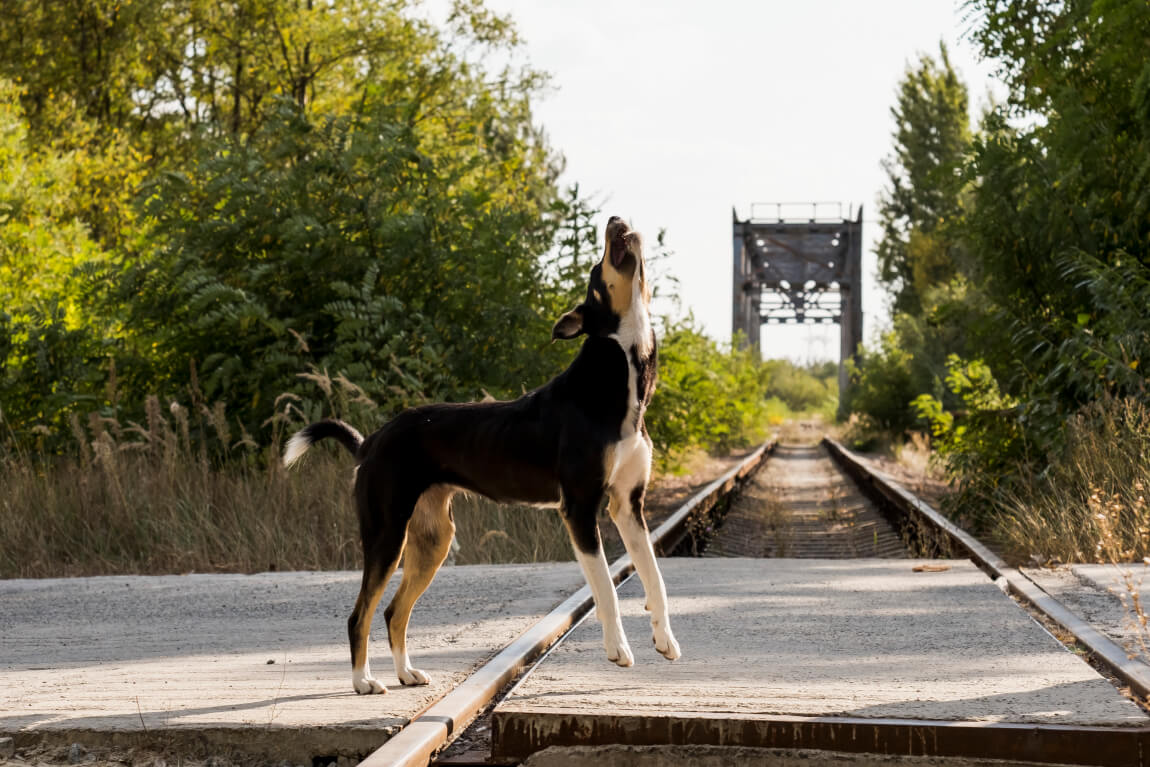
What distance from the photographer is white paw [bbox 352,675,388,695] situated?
4.55m

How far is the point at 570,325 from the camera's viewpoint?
418cm

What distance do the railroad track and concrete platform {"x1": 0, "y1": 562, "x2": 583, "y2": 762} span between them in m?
0.15

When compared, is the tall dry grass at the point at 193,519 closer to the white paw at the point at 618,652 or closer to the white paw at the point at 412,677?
Result: the white paw at the point at 412,677

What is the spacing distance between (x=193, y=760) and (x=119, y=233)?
2393 cm

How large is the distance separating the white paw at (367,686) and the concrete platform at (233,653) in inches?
1.8

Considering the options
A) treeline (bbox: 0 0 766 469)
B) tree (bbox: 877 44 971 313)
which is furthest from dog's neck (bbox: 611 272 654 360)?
tree (bbox: 877 44 971 313)

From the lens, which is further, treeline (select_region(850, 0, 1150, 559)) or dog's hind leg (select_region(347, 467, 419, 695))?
treeline (select_region(850, 0, 1150, 559))

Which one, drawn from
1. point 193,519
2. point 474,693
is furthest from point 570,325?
point 193,519

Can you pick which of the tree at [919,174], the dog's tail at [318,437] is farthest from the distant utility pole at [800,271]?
the dog's tail at [318,437]

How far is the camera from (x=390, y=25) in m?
25.8

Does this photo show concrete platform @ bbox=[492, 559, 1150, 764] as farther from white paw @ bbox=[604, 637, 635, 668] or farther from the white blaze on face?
the white blaze on face

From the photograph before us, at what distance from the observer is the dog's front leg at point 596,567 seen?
4094mm

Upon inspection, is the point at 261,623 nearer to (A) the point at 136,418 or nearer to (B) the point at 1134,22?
(A) the point at 136,418

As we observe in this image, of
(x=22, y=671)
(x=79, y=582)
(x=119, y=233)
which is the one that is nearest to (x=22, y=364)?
(x=79, y=582)
